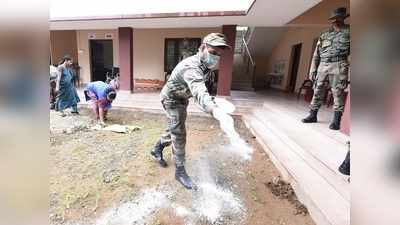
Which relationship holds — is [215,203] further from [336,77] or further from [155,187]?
[336,77]

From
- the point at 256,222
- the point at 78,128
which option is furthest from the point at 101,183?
the point at 78,128

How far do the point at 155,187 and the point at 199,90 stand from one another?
1190 mm

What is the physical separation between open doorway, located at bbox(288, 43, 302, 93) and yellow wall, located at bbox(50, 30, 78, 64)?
8.37 meters

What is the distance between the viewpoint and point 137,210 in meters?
1.99

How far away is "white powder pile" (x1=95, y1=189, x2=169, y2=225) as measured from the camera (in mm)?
1858

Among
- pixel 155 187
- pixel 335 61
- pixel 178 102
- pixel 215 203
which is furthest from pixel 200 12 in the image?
pixel 215 203

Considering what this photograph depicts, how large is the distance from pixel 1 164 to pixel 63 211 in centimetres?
190

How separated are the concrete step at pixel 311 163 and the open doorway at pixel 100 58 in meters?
7.35

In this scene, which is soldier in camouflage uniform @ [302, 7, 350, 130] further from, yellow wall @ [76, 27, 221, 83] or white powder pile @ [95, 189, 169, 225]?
yellow wall @ [76, 27, 221, 83]

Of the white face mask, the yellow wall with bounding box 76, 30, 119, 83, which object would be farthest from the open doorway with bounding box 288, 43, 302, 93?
the white face mask

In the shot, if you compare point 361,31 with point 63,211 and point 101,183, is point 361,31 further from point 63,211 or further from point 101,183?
point 101,183

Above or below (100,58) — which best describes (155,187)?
below

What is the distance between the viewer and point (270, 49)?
32.3 ft

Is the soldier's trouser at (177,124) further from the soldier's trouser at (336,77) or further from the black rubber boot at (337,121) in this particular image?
the black rubber boot at (337,121)
